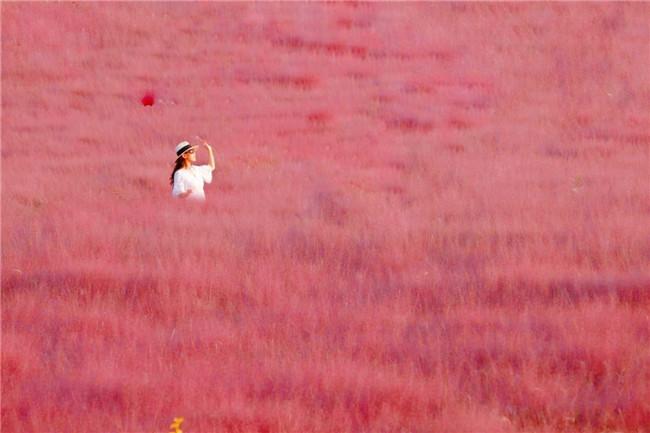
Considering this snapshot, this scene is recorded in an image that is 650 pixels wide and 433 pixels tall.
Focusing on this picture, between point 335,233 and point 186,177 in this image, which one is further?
point 186,177

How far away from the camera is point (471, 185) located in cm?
888

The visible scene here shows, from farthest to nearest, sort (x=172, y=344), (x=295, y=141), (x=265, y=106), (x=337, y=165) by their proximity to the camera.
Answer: (x=265, y=106), (x=295, y=141), (x=337, y=165), (x=172, y=344)

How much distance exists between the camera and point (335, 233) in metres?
7.02

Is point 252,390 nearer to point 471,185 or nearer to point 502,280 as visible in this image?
point 502,280

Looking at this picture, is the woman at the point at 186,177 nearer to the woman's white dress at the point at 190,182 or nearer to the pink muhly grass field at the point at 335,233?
the woman's white dress at the point at 190,182

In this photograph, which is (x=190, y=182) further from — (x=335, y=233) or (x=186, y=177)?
(x=335, y=233)

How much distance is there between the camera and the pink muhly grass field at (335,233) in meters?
4.48

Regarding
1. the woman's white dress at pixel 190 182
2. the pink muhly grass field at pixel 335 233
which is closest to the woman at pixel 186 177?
the woman's white dress at pixel 190 182

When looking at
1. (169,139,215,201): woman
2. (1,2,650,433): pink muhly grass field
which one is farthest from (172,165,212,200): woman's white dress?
(1,2,650,433): pink muhly grass field

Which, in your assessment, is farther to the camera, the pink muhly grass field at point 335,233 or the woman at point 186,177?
the woman at point 186,177

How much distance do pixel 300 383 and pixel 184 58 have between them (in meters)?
11.5

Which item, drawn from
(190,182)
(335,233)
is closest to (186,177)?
(190,182)

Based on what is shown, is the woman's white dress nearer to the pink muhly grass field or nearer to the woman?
the woman

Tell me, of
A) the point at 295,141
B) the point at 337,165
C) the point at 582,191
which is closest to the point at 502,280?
the point at 582,191
